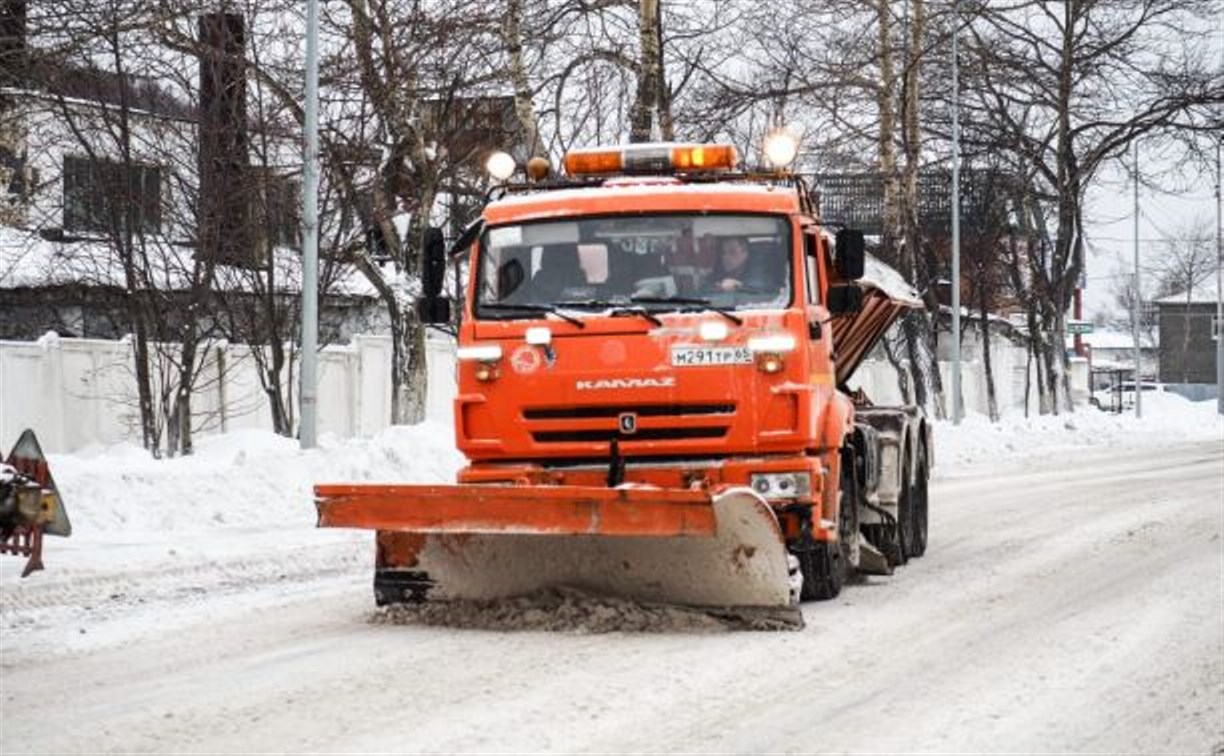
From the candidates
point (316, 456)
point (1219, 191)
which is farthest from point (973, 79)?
point (316, 456)

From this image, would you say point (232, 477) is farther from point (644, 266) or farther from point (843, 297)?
point (843, 297)

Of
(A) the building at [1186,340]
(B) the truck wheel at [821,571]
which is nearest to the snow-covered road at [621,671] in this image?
(B) the truck wheel at [821,571]

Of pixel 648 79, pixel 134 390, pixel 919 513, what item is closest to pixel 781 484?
pixel 919 513

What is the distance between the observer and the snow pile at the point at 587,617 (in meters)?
10.1

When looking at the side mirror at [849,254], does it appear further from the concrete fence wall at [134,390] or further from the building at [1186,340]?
the building at [1186,340]

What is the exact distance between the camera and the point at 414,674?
8547mm

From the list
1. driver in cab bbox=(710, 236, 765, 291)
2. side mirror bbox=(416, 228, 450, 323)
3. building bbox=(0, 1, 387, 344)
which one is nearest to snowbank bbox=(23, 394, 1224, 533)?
building bbox=(0, 1, 387, 344)

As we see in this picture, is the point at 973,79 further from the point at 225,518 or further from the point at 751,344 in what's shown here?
the point at 751,344

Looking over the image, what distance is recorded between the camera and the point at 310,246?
20266mm

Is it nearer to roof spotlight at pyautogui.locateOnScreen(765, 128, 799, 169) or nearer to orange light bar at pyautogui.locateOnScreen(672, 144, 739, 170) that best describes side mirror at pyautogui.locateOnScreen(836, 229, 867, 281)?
roof spotlight at pyautogui.locateOnScreen(765, 128, 799, 169)

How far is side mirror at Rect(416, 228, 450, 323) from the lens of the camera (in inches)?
468

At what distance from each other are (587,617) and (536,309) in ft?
6.21

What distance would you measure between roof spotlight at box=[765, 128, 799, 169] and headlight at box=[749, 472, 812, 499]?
232 cm

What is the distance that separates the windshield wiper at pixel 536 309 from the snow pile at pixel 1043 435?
1677 centimetres
